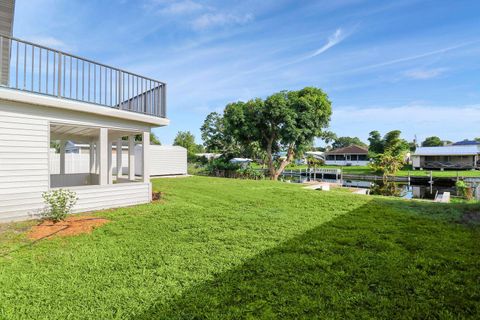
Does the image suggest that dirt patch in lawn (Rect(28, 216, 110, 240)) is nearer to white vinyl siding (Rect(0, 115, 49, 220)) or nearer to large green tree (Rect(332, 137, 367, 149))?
white vinyl siding (Rect(0, 115, 49, 220))

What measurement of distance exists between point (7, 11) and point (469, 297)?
971cm

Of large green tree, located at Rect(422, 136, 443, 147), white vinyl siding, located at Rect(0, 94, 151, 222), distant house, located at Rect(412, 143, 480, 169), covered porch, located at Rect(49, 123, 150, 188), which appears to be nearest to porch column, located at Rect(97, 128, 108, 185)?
covered porch, located at Rect(49, 123, 150, 188)

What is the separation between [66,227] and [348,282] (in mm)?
4897

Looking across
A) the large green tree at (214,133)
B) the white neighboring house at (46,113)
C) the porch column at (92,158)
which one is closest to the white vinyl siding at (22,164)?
the white neighboring house at (46,113)

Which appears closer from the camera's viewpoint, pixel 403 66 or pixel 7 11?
pixel 7 11

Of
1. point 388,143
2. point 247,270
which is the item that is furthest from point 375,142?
point 247,270

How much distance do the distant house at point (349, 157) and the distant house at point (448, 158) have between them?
9.63 meters

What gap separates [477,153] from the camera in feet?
96.1

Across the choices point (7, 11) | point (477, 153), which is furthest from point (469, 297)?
point (477, 153)

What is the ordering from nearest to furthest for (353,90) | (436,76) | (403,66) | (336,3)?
1. (336,3)
2. (403,66)
3. (436,76)
4. (353,90)

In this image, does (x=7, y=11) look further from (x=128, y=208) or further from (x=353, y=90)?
(x=353, y=90)

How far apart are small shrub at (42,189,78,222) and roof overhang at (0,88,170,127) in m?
1.89

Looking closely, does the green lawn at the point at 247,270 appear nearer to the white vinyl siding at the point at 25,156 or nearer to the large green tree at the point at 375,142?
the white vinyl siding at the point at 25,156

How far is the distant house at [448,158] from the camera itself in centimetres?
2981
